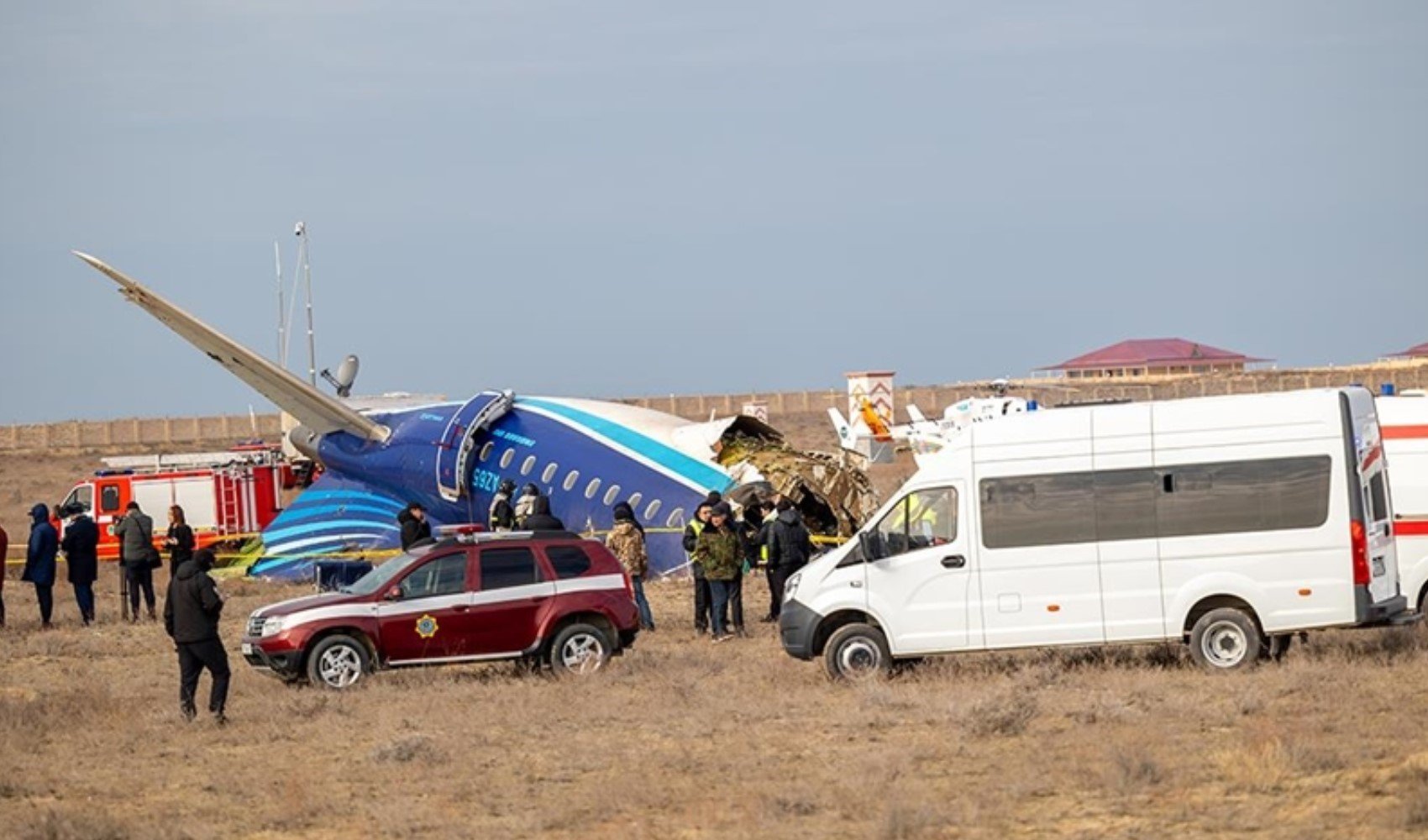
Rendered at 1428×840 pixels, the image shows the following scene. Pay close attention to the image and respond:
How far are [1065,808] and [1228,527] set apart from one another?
6.24 m

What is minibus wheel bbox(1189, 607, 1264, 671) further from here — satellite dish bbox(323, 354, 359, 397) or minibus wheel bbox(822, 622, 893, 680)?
satellite dish bbox(323, 354, 359, 397)

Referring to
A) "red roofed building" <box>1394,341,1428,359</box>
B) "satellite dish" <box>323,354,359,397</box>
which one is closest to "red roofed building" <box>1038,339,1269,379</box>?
"red roofed building" <box>1394,341,1428,359</box>

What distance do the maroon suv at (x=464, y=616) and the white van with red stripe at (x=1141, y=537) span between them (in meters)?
3.03

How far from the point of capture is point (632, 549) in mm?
26578

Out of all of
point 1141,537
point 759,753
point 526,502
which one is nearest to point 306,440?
point 526,502

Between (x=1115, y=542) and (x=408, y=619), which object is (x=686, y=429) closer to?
(x=408, y=619)

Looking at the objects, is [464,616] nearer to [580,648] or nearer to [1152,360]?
[580,648]

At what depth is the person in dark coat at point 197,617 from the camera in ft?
61.9

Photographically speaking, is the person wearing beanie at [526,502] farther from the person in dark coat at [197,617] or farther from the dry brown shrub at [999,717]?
the dry brown shrub at [999,717]

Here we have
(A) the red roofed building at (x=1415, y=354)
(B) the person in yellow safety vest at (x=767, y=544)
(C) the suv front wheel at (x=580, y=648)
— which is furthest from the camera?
(A) the red roofed building at (x=1415, y=354)

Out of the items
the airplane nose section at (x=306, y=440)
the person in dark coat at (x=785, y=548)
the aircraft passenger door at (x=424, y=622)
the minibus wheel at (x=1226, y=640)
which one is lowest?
the minibus wheel at (x=1226, y=640)

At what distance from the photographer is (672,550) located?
31.9 meters

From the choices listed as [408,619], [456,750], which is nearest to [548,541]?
[408,619]

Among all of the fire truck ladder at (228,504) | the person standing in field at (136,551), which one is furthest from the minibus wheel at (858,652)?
the fire truck ladder at (228,504)
